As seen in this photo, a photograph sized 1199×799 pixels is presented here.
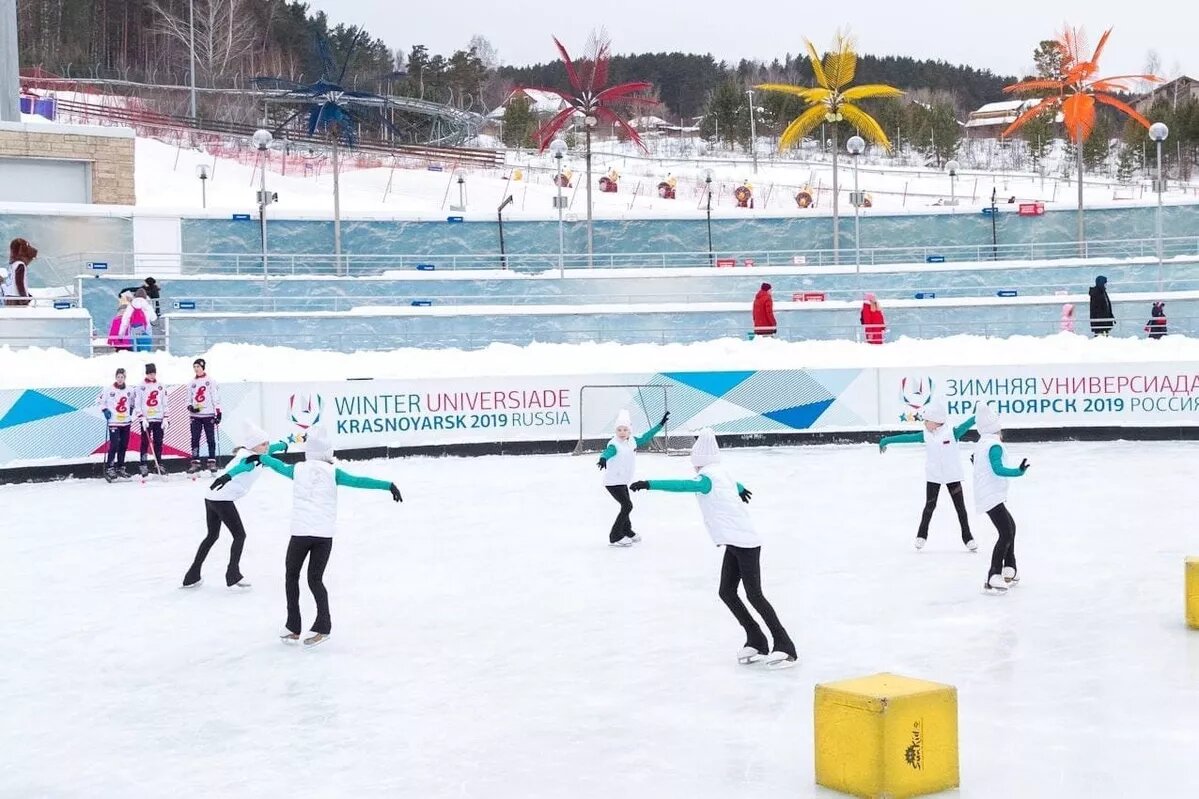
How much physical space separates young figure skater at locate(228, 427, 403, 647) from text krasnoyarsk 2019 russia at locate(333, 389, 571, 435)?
41.2 feet

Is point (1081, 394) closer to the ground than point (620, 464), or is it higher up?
higher up

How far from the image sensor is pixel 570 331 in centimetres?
2784

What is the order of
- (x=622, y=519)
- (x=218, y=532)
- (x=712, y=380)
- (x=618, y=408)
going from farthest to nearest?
(x=712, y=380)
(x=618, y=408)
(x=622, y=519)
(x=218, y=532)

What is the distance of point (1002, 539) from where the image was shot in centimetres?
1171

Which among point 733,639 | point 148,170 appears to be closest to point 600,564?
point 733,639

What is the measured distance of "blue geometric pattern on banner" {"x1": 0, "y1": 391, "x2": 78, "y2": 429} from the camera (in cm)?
2055

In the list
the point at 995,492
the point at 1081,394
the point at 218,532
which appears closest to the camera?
the point at 995,492

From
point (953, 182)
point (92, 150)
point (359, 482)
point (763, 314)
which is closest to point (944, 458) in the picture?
point (359, 482)

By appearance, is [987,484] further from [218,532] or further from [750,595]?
[218,532]

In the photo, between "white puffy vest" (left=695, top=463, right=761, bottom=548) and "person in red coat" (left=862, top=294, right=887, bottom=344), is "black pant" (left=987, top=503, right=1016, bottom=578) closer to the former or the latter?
"white puffy vest" (left=695, top=463, right=761, bottom=548)

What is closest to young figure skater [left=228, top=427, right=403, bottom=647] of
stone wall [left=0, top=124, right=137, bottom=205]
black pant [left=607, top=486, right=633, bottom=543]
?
black pant [left=607, top=486, right=633, bottom=543]

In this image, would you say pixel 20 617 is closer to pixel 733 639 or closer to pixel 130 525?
pixel 130 525

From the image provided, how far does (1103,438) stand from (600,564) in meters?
13.0

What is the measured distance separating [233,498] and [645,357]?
15.0m
